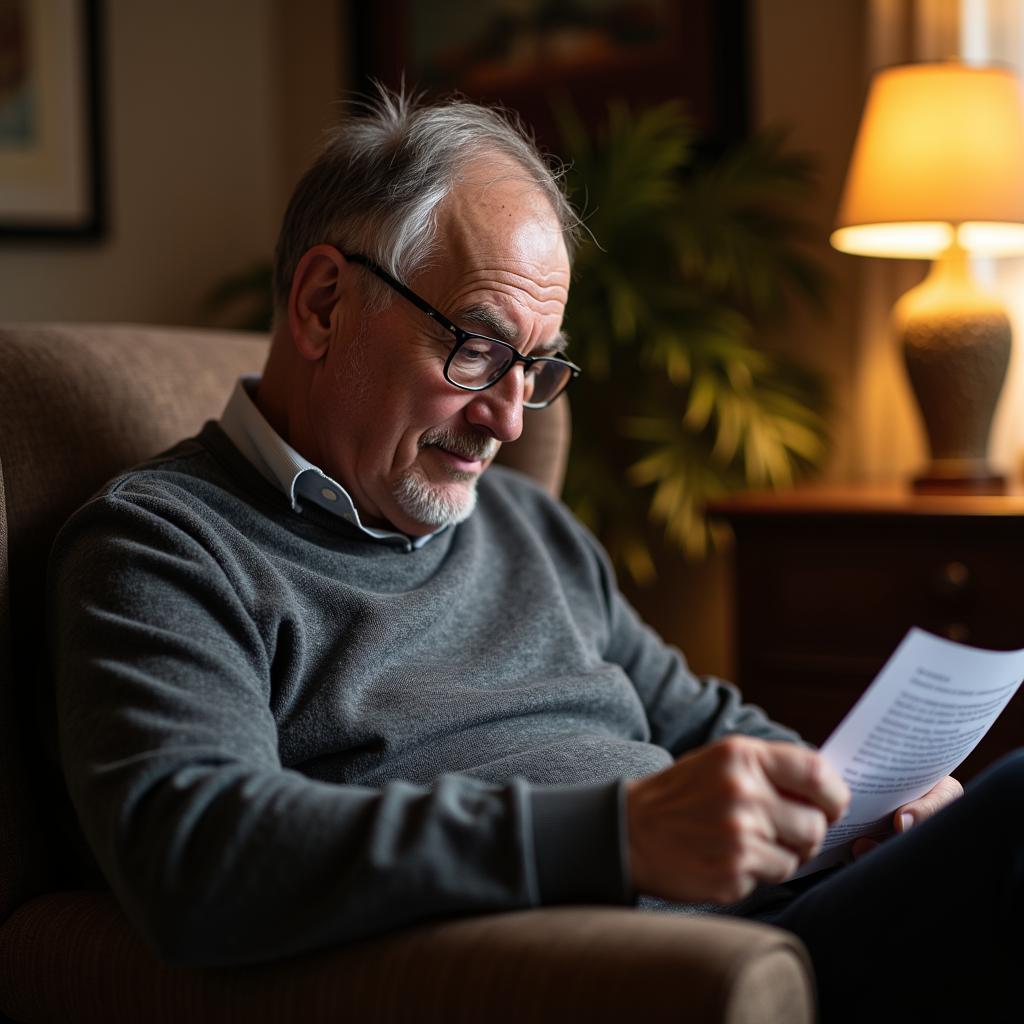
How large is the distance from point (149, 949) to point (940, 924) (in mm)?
567

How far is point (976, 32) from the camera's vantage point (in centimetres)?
246

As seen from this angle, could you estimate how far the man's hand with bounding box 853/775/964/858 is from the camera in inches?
45.9

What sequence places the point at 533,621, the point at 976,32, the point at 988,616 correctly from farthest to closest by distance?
the point at 976,32, the point at 988,616, the point at 533,621

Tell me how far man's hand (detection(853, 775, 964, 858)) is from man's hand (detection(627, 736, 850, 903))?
27 cm

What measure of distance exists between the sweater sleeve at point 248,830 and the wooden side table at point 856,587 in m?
1.22

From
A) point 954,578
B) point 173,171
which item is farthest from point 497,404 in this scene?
point 173,171

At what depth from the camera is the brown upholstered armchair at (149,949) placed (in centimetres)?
79

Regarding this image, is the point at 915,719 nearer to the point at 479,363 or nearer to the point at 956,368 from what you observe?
the point at 479,363

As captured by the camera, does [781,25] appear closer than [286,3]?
Yes

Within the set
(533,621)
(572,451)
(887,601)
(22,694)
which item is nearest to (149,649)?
(22,694)

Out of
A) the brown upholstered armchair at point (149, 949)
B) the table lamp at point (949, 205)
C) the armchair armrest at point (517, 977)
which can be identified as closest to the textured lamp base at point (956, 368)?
the table lamp at point (949, 205)

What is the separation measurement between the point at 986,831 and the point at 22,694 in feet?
2.65

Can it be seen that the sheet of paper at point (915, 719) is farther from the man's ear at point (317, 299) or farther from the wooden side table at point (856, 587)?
the wooden side table at point (856, 587)

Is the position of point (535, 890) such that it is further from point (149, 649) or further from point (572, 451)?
point (572, 451)
